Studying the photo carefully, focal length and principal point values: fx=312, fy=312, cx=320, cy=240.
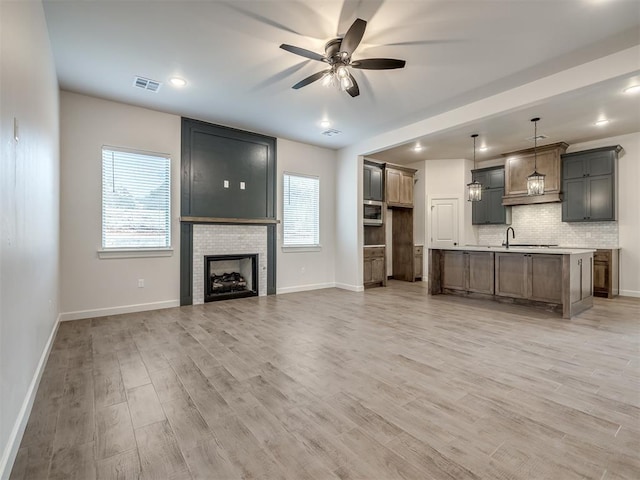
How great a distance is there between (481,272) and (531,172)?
119 inches

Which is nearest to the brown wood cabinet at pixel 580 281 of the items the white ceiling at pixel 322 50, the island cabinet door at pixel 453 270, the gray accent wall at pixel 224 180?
the island cabinet door at pixel 453 270

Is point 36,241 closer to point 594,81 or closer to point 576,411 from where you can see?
point 576,411

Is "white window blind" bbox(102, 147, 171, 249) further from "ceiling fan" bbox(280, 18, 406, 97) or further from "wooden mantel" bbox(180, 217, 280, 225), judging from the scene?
"ceiling fan" bbox(280, 18, 406, 97)

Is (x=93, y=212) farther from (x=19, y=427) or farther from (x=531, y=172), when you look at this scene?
(x=531, y=172)

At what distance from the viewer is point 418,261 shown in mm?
8203

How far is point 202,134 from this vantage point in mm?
5430

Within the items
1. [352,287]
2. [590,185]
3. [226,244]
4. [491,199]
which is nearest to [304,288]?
[352,287]

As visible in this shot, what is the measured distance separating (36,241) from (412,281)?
24.0ft

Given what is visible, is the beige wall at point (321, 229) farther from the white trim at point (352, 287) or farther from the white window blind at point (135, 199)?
the white window blind at point (135, 199)

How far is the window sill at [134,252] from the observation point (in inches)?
179

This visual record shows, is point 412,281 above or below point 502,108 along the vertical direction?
below

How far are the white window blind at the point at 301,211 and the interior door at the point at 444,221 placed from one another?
3.28 meters

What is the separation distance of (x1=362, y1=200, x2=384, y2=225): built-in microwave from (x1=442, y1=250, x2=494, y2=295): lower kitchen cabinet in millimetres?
1823

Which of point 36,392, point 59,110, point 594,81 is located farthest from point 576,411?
point 59,110
